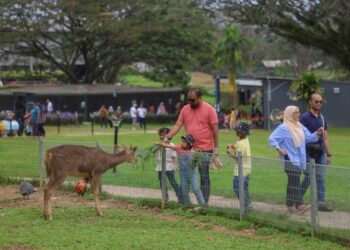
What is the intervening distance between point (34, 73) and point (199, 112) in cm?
4971

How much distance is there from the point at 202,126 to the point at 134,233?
8.10ft

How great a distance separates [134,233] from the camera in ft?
30.6

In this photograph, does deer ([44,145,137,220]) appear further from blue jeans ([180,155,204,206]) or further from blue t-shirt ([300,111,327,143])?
blue t-shirt ([300,111,327,143])

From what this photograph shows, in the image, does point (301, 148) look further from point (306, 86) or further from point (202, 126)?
point (306, 86)

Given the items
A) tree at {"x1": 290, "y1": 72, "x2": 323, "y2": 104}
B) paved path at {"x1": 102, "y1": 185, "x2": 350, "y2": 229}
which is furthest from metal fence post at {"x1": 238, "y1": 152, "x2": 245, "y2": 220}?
tree at {"x1": 290, "y1": 72, "x2": 323, "y2": 104}

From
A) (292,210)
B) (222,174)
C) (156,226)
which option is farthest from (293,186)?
(156,226)

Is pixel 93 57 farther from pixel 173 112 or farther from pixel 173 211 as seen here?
pixel 173 211

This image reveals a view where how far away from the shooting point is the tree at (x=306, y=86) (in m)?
36.7

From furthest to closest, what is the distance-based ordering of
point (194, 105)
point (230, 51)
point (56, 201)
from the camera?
1. point (230, 51)
2. point (56, 201)
3. point (194, 105)

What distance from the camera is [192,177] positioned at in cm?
1104

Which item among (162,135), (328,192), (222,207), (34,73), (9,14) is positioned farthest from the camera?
(34,73)

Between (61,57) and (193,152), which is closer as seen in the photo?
(193,152)

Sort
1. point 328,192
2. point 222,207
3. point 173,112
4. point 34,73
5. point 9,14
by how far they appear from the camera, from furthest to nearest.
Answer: point 34,73, point 173,112, point 9,14, point 222,207, point 328,192

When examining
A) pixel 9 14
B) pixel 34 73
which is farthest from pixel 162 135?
pixel 34 73
